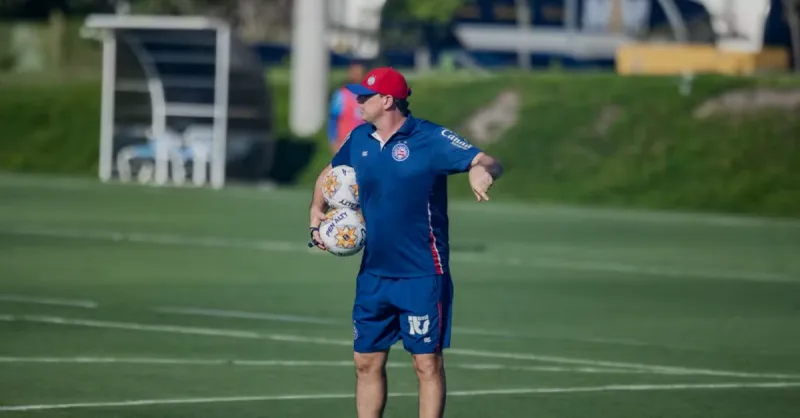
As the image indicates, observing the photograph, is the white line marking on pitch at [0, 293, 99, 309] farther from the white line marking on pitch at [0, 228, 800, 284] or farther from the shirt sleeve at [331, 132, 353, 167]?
the shirt sleeve at [331, 132, 353, 167]

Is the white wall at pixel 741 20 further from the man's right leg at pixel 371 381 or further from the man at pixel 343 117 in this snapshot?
the man's right leg at pixel 371 381

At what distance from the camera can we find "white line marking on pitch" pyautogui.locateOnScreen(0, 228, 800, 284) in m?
19.8

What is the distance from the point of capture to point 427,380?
8.61m

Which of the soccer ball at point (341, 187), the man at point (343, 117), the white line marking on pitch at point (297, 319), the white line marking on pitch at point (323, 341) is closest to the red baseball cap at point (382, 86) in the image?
the soccer ball at point (341, 187)

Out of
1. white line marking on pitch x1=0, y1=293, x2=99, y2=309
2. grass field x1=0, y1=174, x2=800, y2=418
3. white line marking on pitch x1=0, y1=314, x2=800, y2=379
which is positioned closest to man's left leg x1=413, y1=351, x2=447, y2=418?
grass field x1=0, y1=174, x2=800, y2=418

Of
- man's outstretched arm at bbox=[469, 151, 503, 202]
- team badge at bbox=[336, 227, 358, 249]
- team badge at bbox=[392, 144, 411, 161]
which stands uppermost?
team badge at bbox=[392, 144, 411, 161]

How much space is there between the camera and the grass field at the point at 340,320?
10828 millimetres

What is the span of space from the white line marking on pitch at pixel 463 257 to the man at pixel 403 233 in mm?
11138

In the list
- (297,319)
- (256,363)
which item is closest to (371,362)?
(256,363)

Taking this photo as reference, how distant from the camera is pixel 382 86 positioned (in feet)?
28.1

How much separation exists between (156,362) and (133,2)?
4040 cm

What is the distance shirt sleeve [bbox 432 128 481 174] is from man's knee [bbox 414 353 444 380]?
899 mm

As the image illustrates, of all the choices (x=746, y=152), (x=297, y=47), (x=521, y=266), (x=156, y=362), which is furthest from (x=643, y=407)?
(x=297, y=47)

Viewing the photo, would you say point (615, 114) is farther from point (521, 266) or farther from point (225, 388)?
point (225, 388)
